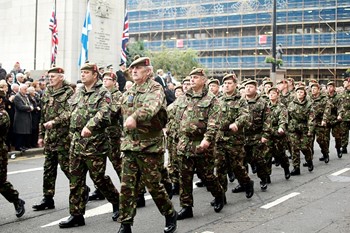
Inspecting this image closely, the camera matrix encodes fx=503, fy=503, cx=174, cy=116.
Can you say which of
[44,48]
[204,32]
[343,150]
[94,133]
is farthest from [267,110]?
[204,32]

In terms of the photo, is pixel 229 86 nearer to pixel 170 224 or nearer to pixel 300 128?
pixel 170 224

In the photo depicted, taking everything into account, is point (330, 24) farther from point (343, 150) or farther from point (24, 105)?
point (24, 105)

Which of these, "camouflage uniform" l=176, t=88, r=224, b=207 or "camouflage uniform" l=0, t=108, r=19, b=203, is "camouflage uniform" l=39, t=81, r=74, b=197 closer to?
"camouflage uniform" l=0, t=108, r=19, b=203

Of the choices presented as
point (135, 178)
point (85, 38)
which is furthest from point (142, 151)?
point (85, 38)

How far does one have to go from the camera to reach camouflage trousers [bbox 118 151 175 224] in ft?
18.2

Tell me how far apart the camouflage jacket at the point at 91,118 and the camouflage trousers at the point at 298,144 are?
17.6ft

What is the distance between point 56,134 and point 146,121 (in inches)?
78.0

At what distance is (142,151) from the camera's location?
5.58 metres

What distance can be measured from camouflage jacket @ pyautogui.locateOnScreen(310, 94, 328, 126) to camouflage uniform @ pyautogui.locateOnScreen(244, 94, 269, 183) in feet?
11.4

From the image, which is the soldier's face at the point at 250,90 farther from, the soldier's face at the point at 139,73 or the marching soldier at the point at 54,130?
the soldier's face at the point at 139,73

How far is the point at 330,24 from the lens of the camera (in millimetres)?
47344

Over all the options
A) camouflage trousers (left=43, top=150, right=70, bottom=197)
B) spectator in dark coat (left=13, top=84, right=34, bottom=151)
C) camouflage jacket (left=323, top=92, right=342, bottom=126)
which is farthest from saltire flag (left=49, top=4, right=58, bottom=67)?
camouflage trousers (left=43, top=150, right=70, bottom=197)

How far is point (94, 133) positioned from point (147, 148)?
94 cm

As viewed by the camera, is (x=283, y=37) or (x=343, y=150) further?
(x=283, y=37)
